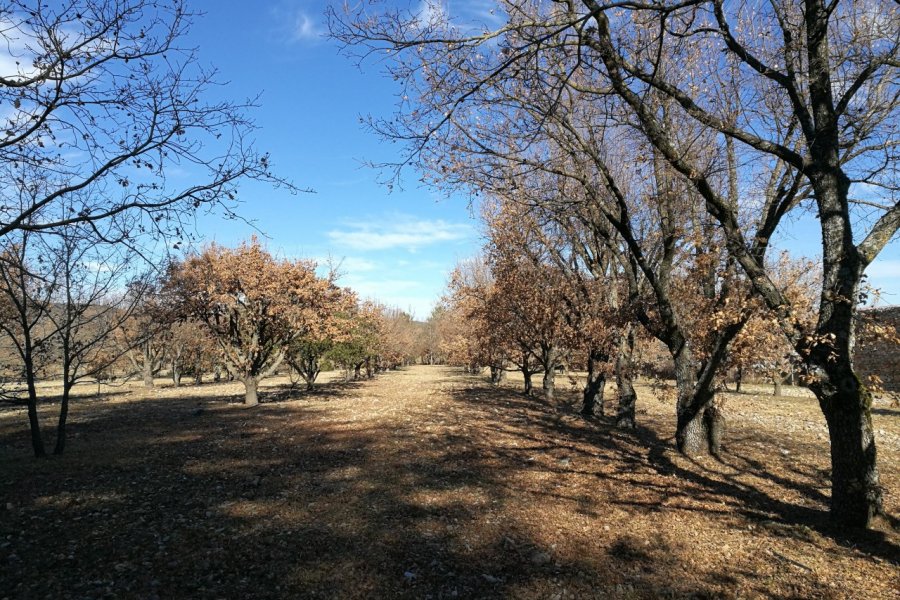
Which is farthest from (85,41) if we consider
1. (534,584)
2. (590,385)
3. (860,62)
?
(590,385)

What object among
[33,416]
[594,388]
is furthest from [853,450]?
[33,416]

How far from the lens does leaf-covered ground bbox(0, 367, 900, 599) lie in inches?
204

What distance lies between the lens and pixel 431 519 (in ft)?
22.9

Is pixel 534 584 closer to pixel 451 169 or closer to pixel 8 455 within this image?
pixel 451 169

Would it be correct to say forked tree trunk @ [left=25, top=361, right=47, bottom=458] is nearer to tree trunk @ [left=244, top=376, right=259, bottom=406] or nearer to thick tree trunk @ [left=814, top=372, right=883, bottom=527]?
tree trunk @ [left=244, top=376, right=259, bottom=406]

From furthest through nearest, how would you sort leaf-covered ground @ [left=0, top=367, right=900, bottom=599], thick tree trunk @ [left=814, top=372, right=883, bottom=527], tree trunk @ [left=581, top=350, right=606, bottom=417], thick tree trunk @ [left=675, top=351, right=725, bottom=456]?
1. tree trunk @ [left=581, top=350, right=606, bottom=417]
2. thick tree trunk @ [left=675, top=351, right=725, bottom=456]
3. thick tree trunk @ [left=814, top=372, right=883, bottom=527]
4. leaf-covered ground @ [left=0, top=367, right=900, bottom=599]

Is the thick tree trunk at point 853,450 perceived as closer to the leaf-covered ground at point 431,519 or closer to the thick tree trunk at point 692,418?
the leaf-covered ground at point 431,519

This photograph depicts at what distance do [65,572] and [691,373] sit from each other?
10821mm

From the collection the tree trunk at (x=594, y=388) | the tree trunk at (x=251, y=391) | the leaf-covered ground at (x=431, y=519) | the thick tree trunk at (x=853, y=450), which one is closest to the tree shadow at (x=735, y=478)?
the leaf-covered ground at (x=431, y=519)

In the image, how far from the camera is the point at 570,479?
29.6ft

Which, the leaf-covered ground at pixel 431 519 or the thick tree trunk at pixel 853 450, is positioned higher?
the thick tree trunk at pixel 853 450

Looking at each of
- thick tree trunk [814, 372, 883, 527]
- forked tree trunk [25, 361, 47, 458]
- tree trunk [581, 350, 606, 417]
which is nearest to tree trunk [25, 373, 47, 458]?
forked tree trunk [25, 361, 47, 458]

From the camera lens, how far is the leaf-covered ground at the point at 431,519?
518 centimetres

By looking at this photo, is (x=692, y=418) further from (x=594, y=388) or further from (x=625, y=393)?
(x=594, y=388)
